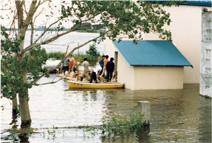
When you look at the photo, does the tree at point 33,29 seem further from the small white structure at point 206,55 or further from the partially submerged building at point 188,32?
the partially submerged building at point 188,32

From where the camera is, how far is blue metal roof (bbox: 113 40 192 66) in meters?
29.7

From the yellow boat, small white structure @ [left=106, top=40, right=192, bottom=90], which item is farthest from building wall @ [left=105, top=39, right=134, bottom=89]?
the yellow boat

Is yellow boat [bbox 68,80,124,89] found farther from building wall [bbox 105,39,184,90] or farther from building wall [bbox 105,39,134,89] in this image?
building wall [bbox 105,39,184,90]

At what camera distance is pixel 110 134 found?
16219mm

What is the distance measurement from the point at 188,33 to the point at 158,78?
4.91m

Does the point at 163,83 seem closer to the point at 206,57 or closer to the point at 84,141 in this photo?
the point at 206,57

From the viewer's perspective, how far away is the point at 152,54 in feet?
100

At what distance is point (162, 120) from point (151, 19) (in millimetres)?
4230

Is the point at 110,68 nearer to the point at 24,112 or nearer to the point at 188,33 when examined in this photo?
the point at 188,33

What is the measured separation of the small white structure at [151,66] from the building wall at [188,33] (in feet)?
5.66

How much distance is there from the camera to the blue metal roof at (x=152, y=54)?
29672 mm

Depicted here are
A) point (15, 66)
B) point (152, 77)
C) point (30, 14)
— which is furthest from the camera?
point (152, 77)

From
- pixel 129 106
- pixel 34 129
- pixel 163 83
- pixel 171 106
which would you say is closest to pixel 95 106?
pixel 129 106

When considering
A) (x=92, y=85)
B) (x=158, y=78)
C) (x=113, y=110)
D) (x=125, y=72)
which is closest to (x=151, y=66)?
(x=158, y=78)
